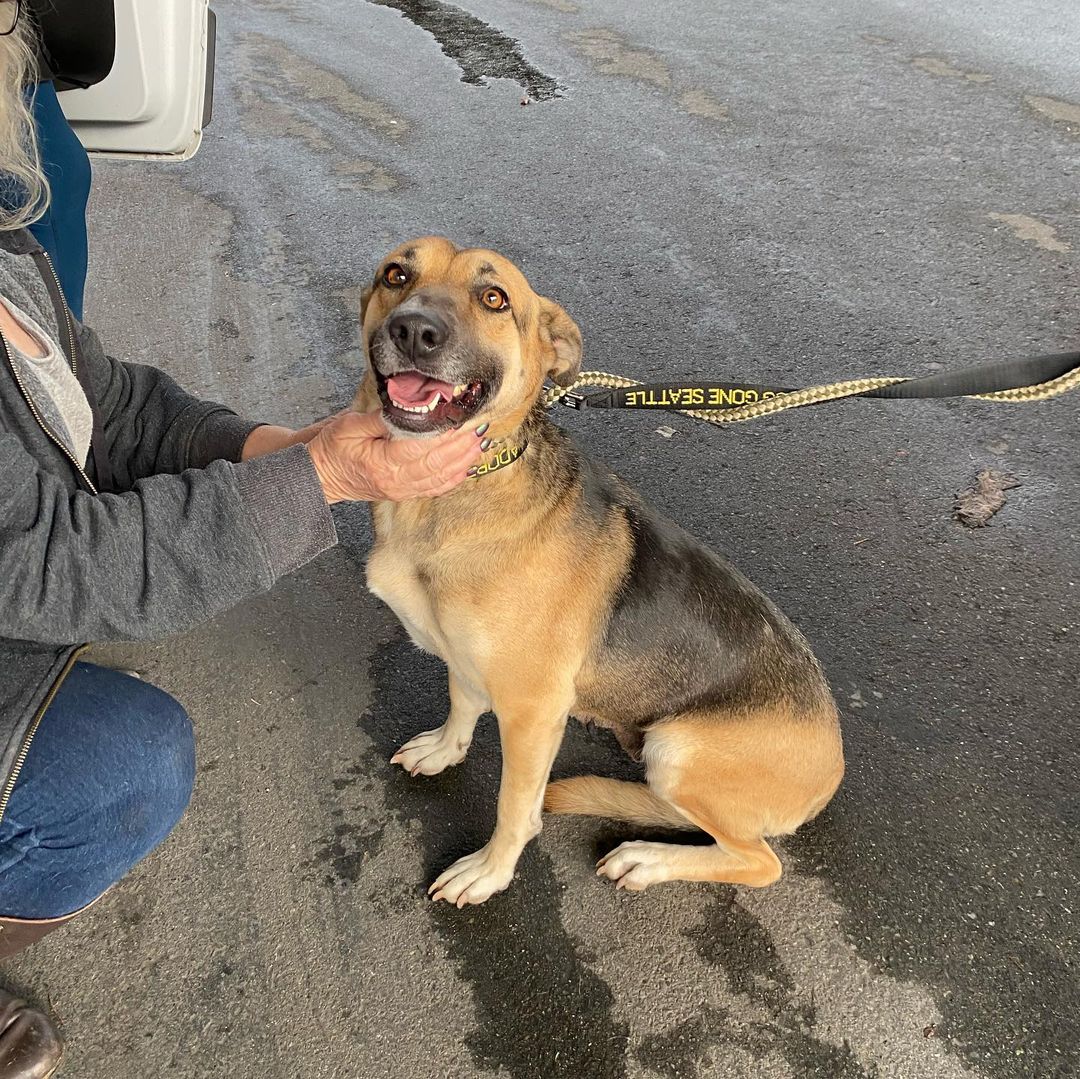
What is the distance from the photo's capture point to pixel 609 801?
254 centimetres

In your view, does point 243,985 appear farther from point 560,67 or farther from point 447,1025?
point 560,67

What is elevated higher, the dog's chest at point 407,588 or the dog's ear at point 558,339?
the dog's ear at point 558,339

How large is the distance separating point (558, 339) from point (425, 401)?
0.51m

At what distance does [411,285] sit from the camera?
2.30 meters

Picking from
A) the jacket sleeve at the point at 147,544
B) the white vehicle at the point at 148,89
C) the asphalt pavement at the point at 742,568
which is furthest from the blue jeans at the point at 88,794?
the white vehicle at the point at 148,89

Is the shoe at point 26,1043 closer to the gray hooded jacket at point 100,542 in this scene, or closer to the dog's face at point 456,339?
the gray hooded jacket at point 100,542

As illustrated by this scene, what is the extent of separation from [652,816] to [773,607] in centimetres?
69

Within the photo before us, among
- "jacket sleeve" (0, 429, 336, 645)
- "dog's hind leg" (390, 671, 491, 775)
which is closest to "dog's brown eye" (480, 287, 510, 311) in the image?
"jacket sleeve" (0, 429, 336, 645)

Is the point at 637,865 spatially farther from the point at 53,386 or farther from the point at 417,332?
the point at 53,386

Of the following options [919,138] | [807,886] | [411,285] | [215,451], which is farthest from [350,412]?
[919,138]

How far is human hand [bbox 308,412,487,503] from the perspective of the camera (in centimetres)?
203

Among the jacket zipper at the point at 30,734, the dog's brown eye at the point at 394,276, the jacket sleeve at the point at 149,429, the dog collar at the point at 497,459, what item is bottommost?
the jacket zipper at the point at 30,734

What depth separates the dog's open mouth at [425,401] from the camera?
2.05 m

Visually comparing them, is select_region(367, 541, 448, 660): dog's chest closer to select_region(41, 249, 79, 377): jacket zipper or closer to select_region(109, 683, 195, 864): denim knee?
select_region(109, 683, 195, 864): denim knee
